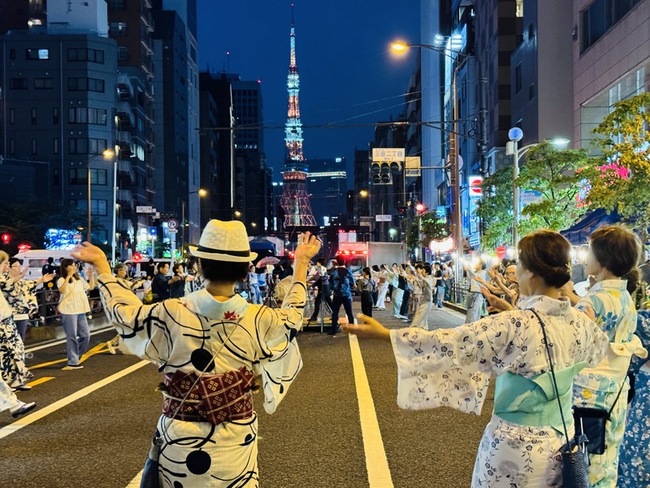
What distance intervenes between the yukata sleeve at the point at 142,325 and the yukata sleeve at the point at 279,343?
0.41 metres

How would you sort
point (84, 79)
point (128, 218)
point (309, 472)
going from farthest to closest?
1. point (128, 218)
2. point (84, 79)
3. point (309, 472)

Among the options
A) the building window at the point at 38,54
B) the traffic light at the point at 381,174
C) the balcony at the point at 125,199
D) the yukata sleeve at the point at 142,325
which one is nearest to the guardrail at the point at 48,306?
the yukata sleeve at the point at 142,325

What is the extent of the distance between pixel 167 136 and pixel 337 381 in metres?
75.8

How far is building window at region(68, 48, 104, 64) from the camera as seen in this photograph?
186 feet

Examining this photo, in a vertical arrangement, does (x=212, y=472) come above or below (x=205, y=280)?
below

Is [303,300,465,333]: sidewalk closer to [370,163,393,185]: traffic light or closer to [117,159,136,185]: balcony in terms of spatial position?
[370,163,393,185]: traffic light

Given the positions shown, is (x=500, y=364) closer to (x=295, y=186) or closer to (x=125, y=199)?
(x=125, y=199)

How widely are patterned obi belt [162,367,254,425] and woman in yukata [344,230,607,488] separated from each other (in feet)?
1.85

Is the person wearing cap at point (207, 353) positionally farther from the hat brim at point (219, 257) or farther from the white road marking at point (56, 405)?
the white road marking at point (56, 405)

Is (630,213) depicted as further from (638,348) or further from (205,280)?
(205,280)

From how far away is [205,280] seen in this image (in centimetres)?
308

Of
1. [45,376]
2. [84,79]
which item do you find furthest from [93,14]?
[45,376]

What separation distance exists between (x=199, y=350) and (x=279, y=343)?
1.42ft

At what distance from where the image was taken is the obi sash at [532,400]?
8.94ft
